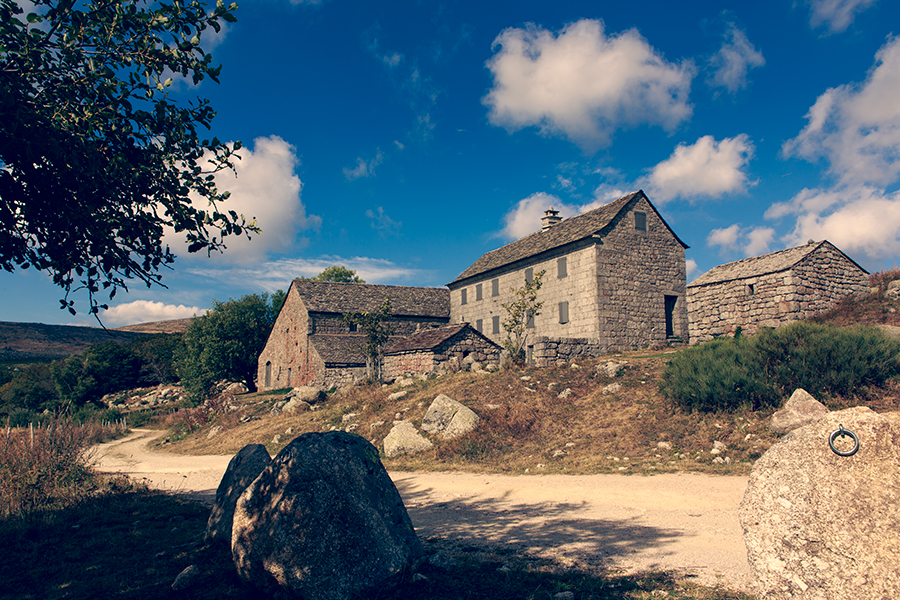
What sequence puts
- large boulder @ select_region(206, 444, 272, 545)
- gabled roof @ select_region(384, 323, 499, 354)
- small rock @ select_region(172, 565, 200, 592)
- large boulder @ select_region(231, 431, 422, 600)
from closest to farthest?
large boulder @ select_region(231, 431, 422, 600), small rock @ select_region(172, 565, 200, 592), large boulder @ select_region(206, 444, 272, 545), gabled roof @ select_region(384, 323, 499, 354)

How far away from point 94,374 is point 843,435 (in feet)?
177

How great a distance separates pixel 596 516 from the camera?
310 inches

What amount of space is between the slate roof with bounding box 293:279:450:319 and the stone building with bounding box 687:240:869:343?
19597mm

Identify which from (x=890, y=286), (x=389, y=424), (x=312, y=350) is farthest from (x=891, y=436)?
(x=312, y=350)

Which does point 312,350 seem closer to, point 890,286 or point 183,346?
point 183,346

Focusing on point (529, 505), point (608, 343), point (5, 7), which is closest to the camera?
point (5, 7)

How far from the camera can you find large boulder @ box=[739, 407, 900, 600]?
11.5 ft

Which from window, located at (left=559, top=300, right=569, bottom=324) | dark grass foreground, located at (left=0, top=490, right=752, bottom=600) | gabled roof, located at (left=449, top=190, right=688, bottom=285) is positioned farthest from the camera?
window, located at (left=559, top=300, right=569, bottom=324)

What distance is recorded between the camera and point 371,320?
87.7 feet

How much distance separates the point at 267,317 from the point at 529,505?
144 feet

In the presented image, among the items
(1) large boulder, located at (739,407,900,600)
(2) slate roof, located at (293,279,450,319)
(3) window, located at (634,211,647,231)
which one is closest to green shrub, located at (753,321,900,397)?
(1) large boulder, located at (739,407,900,600)

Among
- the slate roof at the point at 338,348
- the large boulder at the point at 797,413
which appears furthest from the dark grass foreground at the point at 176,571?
the slate roof at the point at 338,348

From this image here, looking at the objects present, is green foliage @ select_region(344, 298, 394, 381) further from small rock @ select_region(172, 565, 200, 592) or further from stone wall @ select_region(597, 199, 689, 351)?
small rock @ select_region(172, 565, 200, 592)

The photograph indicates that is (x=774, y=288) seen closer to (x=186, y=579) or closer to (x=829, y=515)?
(x=829, y=515)
